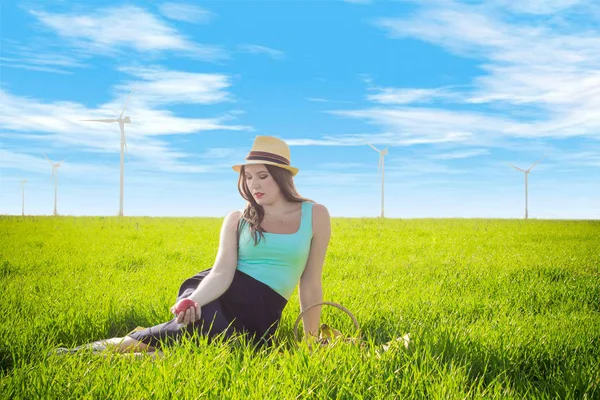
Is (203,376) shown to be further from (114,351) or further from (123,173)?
(123,173)

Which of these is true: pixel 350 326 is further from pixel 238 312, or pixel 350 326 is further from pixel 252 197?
pixel 252 197

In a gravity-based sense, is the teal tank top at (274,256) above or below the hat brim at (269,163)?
below

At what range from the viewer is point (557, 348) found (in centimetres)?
476

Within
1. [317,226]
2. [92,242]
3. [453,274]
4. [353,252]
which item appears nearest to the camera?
[317,226]

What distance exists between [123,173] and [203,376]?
36.7 metres

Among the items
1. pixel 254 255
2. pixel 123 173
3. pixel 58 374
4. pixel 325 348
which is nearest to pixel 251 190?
pixel 254 255

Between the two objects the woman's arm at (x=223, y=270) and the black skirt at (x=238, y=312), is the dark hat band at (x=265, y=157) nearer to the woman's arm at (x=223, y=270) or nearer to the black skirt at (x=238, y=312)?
the woman's arm at (x=223, y=270)

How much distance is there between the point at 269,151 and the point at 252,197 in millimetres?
420

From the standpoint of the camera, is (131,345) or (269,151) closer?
(131,345)

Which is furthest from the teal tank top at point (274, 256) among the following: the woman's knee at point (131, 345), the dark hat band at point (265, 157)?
the woman's knee at point (131, 345)

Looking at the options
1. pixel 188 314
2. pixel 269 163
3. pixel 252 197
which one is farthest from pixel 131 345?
pixel 269 163

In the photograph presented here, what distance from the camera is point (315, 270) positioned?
15.4ft

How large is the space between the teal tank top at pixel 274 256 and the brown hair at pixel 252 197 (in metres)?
0.05

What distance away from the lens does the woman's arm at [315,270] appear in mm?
4645
